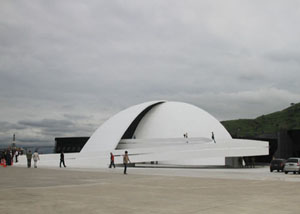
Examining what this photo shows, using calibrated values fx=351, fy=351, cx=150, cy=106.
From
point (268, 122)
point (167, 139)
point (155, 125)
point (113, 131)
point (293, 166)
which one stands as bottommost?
point (293, 166)

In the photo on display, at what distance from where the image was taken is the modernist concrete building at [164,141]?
31.8m

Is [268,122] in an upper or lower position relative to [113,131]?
upper

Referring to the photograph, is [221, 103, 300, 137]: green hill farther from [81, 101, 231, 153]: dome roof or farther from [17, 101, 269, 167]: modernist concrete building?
[17, 101, 269, 167]: modernist concrete building

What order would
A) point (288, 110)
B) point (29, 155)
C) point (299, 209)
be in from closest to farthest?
point (299, 209)
point (29, 155)
point (288, 110)

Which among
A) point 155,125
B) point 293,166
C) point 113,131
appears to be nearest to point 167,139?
point 155,125

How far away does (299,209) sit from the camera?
773cm

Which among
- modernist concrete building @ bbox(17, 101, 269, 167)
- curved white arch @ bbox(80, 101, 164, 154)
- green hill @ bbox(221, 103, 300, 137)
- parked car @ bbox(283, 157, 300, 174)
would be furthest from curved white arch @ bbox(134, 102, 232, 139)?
green hill @ bbox(221, 103, 300, 137)

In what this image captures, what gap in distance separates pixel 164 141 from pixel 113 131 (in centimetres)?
591

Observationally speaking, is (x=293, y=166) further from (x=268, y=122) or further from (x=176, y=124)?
(x=268, y=122)

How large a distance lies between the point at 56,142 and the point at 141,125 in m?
17.0

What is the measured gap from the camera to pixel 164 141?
36.6 meters

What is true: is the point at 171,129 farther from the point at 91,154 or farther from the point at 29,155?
the point at 29,155

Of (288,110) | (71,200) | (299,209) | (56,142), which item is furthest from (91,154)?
(288,110)

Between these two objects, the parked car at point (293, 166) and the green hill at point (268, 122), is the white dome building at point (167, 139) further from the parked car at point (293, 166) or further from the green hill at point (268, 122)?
the green hill at point (268, 122)
